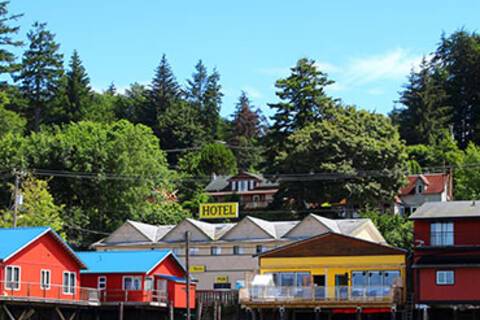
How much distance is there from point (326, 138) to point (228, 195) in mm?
22732

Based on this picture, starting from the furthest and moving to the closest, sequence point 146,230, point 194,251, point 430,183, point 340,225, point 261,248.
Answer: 1. point 430,183
2. point 146,230
3. point 194,251
4. point 340,225
5. point 261,248

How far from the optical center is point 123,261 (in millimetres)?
61719

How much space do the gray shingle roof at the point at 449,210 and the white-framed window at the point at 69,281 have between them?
2169cm

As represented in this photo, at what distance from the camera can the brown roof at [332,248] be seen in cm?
5797

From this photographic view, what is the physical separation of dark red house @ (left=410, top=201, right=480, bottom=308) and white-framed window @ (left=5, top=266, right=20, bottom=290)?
75.9 ft

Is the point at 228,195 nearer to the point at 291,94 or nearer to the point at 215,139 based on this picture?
the point at 291,94

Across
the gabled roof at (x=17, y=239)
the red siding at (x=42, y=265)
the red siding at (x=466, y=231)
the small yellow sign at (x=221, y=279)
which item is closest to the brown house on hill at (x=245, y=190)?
the small yellow sign at (x=221, y=279)

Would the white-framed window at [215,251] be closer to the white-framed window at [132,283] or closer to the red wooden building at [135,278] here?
the red wooden building at [135,278]

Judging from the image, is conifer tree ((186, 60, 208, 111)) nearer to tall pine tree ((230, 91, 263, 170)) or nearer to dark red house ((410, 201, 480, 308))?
tall pine tree ((230, 91, 263, 170))

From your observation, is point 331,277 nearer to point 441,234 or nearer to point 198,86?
point 441,234

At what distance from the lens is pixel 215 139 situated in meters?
140

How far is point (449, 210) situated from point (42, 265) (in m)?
25.2

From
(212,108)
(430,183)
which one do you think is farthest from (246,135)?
(430,183)

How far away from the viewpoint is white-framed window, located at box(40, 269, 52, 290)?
54.7m
